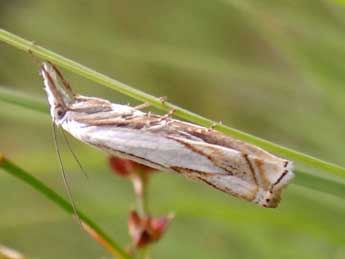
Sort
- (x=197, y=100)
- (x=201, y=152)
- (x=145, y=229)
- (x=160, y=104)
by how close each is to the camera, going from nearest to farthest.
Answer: (x=160, y=104), (x=201, y=152), (x=145, y=229), (x=197, y=100)

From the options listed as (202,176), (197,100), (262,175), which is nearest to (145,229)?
(202,176)

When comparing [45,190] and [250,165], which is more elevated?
[250,165]

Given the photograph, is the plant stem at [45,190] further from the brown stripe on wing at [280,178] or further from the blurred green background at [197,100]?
the blurred green background at [197,100]

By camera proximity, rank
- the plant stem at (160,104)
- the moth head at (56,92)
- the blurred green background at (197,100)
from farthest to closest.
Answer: the blurred green background at (197,100) → the moth head at (56,92) → the plant stem at (160,104)

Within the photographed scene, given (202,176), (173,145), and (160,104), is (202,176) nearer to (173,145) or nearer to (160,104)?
(173,145)

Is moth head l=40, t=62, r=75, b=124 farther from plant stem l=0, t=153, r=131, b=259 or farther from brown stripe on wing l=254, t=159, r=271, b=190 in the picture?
brown stripe on wing l=254, t=159, r=271, b=190

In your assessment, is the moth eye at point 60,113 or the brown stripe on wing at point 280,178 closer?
the brown stripe on wing at point 280,178

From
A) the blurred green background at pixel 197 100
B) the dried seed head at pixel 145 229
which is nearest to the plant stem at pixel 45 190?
the dried seed head at pixel 145 229

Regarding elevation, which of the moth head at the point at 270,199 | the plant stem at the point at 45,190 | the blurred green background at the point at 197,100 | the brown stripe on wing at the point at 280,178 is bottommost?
the plant stem at the point at 45,190
